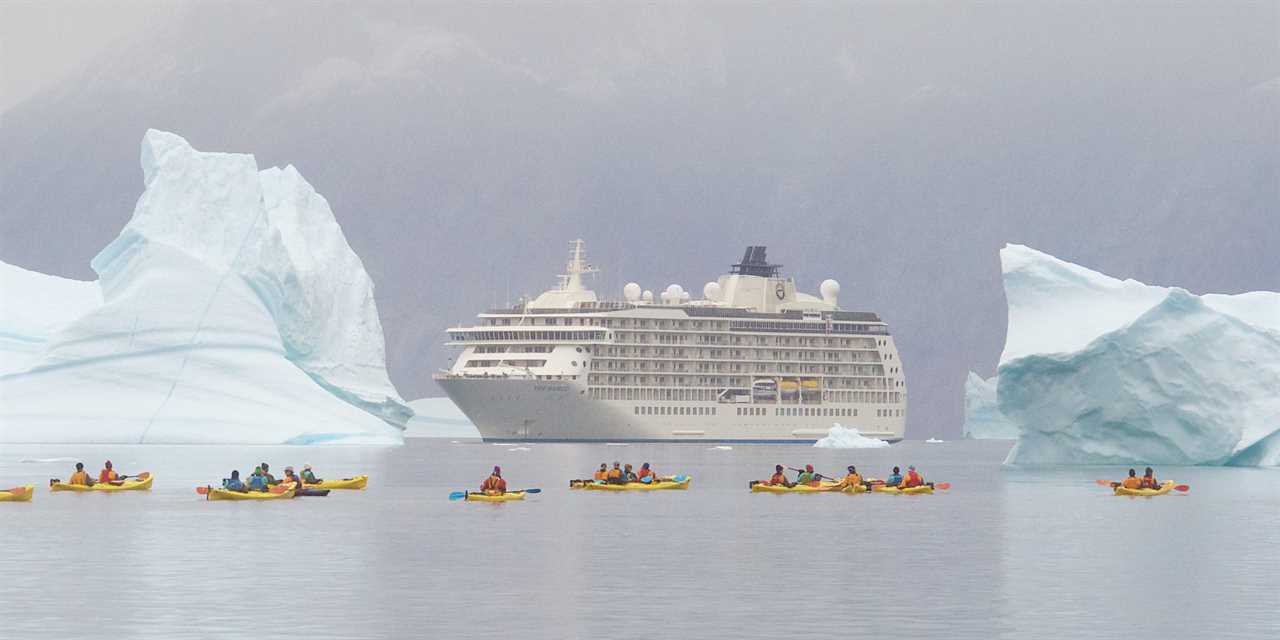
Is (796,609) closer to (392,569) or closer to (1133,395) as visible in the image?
(392,569)

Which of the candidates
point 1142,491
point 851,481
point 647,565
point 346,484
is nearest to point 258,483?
point 346,484

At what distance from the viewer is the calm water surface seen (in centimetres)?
2619

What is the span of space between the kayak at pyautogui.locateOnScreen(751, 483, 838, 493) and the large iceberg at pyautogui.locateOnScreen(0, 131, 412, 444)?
29.4 m

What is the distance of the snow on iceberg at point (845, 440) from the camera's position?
10481 cm

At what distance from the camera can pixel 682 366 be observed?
383ft

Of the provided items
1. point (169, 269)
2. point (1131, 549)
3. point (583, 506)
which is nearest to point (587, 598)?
point (1131, 549)

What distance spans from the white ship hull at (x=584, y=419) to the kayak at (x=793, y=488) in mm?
50758

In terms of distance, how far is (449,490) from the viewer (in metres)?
59.2

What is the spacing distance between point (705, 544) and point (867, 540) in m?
3.27

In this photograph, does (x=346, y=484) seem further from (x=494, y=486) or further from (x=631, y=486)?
(x=631, y=486)

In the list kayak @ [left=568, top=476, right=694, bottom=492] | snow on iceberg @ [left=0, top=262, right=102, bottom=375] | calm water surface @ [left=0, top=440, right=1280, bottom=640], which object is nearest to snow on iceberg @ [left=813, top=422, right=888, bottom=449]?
snow on iceberg @ [left=0, top=262, right=102, bottom=375]

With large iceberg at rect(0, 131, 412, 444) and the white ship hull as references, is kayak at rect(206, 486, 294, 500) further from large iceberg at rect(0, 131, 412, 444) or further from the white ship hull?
the white ship hull

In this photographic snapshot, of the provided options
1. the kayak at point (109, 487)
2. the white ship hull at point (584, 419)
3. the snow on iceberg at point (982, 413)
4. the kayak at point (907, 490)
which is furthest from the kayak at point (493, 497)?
the snow on iceberg at point (982, 413)

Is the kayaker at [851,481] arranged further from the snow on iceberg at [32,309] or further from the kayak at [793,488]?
the snow on iceberg at [32,309]
